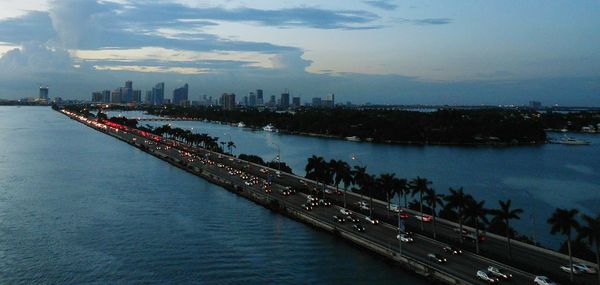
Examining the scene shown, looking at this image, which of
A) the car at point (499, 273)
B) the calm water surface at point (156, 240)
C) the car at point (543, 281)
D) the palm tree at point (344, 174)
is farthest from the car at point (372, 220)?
the car at point (543, 281)

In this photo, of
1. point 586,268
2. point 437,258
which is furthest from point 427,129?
point 586,268

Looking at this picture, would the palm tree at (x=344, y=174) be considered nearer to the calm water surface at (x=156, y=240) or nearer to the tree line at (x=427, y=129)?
the calm water surface at (x=156, y=240)

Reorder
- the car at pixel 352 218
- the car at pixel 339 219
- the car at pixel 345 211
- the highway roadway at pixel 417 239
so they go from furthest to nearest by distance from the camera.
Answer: the car at pixel 345 211
the car at pixel 339 219
the car at pixel 352 218
the highway roadway at pixel 417 239

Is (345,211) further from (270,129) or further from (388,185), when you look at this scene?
(270,129)

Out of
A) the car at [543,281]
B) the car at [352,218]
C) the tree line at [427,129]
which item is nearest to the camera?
the car at [543,281]

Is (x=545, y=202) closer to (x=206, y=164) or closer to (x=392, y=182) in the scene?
(x=392, y=182)
